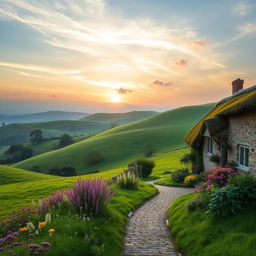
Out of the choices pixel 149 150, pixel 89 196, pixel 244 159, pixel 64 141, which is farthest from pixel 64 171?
pixel 89 196

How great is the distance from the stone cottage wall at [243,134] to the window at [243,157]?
0.25 meters

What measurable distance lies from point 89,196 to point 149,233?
2.73 metres

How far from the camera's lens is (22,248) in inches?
201

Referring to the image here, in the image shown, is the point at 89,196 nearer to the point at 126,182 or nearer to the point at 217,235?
the point at 217,235

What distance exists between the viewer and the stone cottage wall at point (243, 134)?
1046 cm

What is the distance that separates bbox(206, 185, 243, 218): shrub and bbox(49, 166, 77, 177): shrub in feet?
185

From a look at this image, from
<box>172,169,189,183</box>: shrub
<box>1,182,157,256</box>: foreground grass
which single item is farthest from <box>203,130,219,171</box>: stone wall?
<box>1,182,157,256</box>: foreground grass

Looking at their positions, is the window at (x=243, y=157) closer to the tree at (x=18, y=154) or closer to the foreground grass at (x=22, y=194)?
the foreground grass at (x=22, y=194)

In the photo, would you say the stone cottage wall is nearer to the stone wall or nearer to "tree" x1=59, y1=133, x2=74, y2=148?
the stone wall

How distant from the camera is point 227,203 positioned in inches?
281

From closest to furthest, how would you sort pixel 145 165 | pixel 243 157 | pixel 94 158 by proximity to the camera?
pixel 243 157, pixel 145 165, pixel 94 158

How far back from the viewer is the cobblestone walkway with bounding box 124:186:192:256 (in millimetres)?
6844

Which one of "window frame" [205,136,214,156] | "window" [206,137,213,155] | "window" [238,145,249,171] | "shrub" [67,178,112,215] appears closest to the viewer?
"shrub" [67,178,112,215]

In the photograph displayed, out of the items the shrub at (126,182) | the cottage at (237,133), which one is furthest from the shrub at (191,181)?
the shrub at (126,182)
